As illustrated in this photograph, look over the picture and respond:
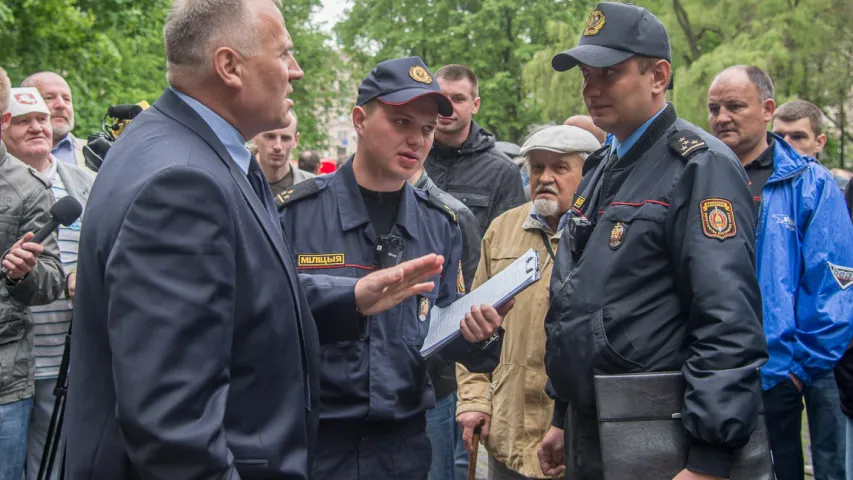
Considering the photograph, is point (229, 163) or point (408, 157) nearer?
point (229, 163)

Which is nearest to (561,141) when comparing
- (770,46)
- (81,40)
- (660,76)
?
(660,76)

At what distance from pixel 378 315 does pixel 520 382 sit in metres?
1.17

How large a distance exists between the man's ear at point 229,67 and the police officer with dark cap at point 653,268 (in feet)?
4.54

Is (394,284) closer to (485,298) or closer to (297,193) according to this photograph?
(485,298)

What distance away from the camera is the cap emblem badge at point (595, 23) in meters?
3.20

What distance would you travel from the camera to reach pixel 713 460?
2.64 m

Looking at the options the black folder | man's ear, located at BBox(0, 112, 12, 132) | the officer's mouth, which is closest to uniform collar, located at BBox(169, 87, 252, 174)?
the officer's mouth

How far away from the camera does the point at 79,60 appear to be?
13156 mm

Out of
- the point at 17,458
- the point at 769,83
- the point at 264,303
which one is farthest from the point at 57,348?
the point at 769,83

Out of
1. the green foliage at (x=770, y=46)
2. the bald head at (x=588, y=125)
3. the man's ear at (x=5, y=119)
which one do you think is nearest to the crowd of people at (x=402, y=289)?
the man's ear at (x=5, y=119)

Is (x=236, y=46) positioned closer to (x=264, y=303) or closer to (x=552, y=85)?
(x=264, y=303)

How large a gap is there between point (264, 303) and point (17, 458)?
2.98 meters

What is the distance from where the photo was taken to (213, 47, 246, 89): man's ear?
2.15m

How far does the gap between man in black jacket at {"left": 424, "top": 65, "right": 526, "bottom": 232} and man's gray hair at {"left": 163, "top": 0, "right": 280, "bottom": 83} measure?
12.8 ft
